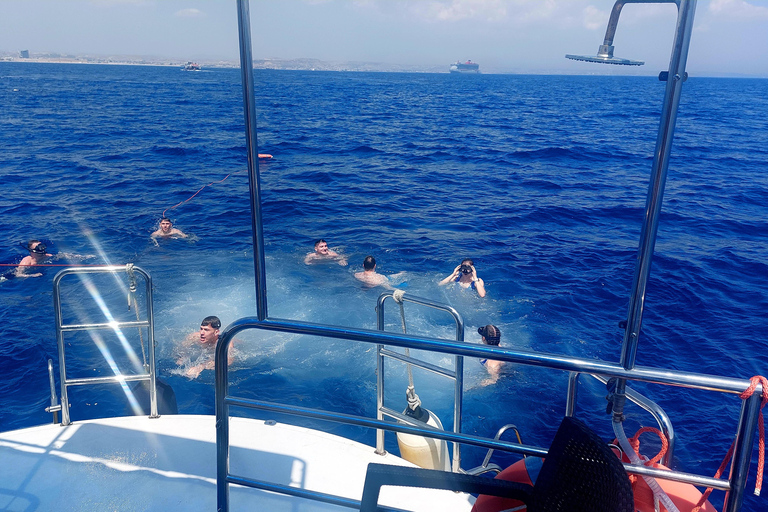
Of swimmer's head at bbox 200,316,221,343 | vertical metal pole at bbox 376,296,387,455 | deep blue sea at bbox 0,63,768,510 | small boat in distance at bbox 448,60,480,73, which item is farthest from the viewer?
deep blue sea at bbox 0,63,768,510

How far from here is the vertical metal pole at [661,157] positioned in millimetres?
1158

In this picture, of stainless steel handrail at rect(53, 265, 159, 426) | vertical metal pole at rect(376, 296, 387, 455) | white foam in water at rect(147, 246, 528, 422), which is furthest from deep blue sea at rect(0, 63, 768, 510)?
stainless steel handrail at rect(53, 265, 159, 426)

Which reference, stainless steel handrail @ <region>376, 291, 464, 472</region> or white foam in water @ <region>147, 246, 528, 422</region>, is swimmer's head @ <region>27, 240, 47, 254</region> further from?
stainless steel handrail @ <region>376, 291, 464, 472</region>

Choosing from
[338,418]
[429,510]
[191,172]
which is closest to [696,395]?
[429,510]

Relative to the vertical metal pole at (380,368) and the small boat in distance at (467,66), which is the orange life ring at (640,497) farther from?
the small boat in distance at (467,66)

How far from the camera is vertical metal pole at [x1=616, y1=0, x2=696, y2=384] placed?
3.80ft

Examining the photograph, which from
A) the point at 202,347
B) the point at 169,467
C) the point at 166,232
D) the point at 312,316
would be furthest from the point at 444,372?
the point at 166,232

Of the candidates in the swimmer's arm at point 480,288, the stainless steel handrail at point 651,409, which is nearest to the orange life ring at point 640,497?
the stainless steel handrail at point 651,409

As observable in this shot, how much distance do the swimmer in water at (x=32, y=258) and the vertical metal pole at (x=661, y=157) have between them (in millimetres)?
10096

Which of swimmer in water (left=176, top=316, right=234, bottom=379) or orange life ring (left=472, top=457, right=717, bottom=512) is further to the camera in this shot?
swimmer in water (left=176, top=316, right=234, bottom=379)

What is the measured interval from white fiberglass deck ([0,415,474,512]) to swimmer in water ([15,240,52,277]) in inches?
299

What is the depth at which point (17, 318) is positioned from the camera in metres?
7.98

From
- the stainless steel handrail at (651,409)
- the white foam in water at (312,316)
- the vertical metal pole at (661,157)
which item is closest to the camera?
the vertical metal pole at (661,157)

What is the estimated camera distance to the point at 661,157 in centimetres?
121
